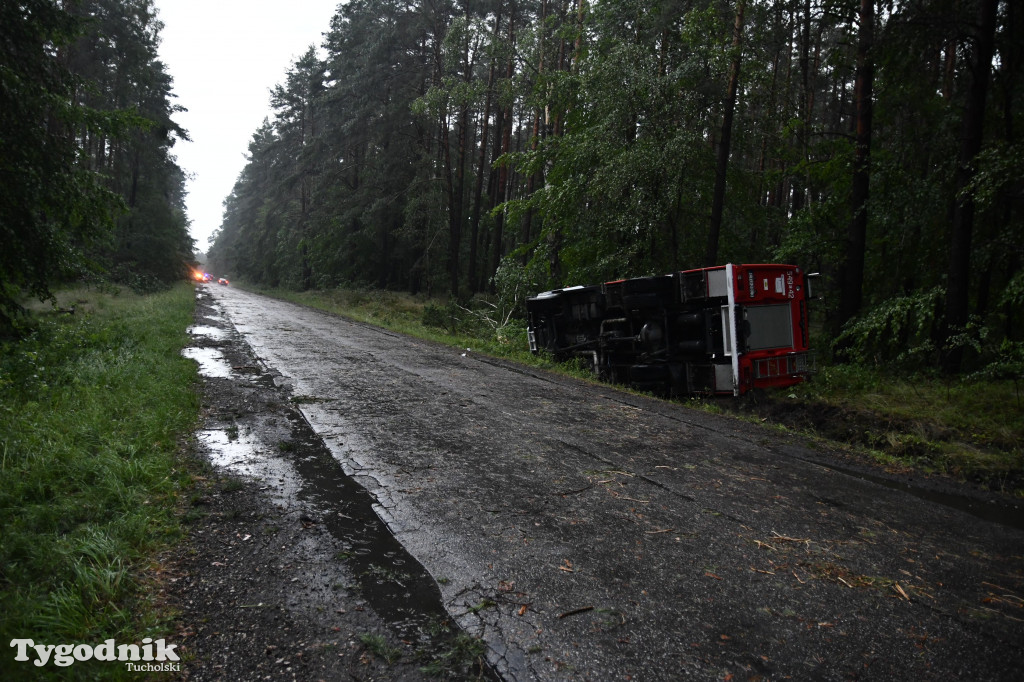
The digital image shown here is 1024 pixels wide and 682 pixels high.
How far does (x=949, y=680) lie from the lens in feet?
7.69

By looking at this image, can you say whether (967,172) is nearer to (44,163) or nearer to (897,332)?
(897,332)

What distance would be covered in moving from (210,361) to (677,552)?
870cm

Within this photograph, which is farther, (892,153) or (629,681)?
(892,153)

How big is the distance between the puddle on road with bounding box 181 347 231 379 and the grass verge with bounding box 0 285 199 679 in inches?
19.4

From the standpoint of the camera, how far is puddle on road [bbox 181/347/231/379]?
8430 mm

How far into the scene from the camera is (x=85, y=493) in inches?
146

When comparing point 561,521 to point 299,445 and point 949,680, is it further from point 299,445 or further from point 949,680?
point 299,445

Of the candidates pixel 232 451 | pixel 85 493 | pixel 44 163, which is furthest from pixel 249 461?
pixel 44 163

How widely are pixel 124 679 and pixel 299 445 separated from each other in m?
3.15

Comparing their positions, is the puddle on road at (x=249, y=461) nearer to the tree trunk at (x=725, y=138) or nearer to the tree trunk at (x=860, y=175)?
the tree trunk at (x=860, y=175)

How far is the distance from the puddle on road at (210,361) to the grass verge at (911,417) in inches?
237

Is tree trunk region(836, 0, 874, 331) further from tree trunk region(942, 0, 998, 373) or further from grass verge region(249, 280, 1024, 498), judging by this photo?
grass verge region(249, 280, 1024, 498)

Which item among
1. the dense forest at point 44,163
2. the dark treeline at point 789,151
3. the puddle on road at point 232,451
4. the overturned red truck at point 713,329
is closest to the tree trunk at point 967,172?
Result: the dark treeline at point 789,151

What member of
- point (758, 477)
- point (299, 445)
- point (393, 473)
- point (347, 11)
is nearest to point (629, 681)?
point (393, 473)
